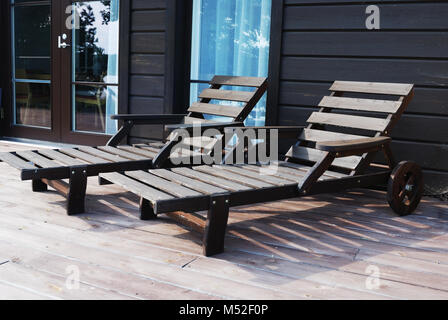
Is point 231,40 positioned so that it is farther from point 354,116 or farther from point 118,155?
point 118,155

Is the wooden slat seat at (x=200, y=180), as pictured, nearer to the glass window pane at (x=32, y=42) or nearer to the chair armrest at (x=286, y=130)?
the chair armrest at (x=286, y=130)

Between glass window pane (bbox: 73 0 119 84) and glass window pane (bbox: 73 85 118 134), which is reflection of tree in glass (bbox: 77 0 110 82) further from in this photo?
glass window pane (bbox: 73 85 118 134)

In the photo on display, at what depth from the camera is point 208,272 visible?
1959mm

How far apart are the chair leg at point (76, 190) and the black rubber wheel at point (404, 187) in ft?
5.62

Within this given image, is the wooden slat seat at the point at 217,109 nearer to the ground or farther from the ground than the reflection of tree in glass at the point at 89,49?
nearer to the ground

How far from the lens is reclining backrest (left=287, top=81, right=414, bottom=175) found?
9.78 feet

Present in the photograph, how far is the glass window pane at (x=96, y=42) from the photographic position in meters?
4.67

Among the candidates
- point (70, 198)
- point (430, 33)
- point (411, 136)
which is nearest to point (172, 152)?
point (70, 198)

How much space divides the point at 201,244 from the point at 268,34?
2175 mm

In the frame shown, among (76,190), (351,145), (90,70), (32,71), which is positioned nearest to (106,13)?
(90,70)

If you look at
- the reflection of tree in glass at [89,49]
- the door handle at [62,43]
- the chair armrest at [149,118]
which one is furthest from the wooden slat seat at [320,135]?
the door handle at [62,43]

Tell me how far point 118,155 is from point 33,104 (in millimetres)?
2704

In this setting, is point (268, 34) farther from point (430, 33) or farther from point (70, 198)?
point (70, 198)

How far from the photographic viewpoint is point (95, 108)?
489 centimetres
